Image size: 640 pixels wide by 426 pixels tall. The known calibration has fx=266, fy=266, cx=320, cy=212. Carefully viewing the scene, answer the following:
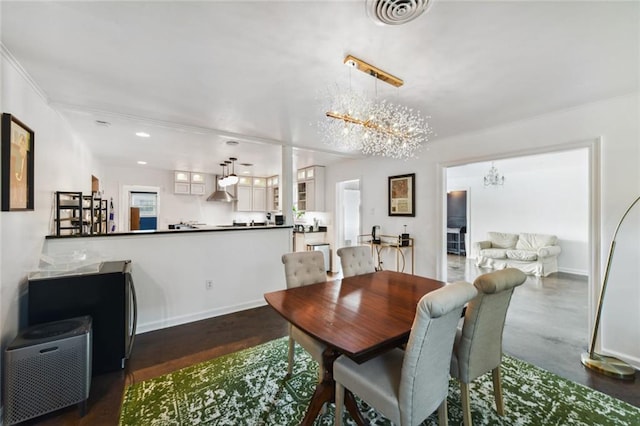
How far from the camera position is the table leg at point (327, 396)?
1.64 meters

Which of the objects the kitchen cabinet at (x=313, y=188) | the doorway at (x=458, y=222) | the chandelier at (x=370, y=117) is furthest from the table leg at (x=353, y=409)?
the doorway at (x=458, y=222)

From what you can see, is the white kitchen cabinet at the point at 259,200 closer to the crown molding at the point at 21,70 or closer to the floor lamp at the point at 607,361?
the crown molding at the point at 21,70

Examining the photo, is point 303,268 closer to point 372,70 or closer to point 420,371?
point 420,371

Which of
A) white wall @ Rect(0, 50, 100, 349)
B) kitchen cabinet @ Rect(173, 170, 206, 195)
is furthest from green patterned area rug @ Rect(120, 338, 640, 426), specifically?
kitchen cabinet @ Rect(173, 170, 206, 195)

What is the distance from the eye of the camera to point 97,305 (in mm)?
2236

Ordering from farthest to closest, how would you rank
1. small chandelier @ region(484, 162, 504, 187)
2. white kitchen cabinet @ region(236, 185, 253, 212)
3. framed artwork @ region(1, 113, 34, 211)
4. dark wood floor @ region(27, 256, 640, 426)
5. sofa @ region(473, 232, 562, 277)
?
white kitchen cabinet @ region(236, 185, 253, 212) → small chandelier @ region(484, 162, 504, 187) → sofa @ region(473, 232, 562, 277) → dark wood floor @ region(27, 256, 640, 426) → framed artwork @ region(1, 113, 34, 211)

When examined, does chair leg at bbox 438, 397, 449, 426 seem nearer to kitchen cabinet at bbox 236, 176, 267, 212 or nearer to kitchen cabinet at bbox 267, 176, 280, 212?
kitchen cabinet at bbox 267, 176, 280, 212

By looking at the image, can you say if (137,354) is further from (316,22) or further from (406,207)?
(406,207)

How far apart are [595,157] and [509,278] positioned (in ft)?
6.80

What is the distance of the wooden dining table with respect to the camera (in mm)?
1393

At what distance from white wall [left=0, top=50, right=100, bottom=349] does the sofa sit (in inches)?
302

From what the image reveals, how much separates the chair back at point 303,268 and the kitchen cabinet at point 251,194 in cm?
526

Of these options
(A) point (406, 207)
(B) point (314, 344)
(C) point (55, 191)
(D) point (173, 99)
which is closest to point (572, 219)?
(A) point (406, 207)

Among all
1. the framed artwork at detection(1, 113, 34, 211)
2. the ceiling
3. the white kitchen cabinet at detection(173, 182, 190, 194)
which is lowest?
the framed artwork at detection(1, 113, 34, 211)
